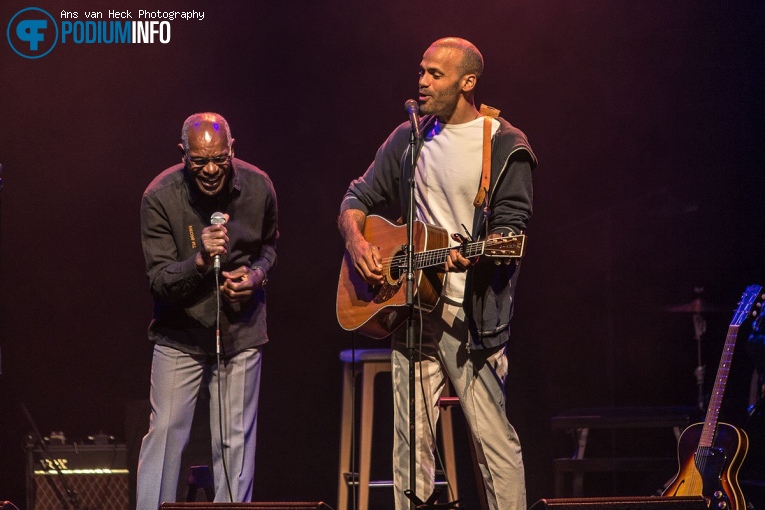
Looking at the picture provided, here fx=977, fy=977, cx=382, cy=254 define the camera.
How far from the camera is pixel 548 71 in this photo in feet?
21.6

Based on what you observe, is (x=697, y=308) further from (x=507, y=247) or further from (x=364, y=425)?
(x=507, y=247)

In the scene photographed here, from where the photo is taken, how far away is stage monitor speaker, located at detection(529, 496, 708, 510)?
376 cm

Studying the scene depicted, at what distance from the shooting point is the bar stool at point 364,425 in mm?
5383

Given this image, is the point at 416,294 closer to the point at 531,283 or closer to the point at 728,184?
the point at 531,283

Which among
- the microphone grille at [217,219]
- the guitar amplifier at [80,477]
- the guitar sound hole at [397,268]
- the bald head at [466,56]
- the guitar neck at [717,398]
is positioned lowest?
the guitar amplifier at [80,477]

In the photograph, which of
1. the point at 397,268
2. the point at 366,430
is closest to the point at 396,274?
the point at 397,268

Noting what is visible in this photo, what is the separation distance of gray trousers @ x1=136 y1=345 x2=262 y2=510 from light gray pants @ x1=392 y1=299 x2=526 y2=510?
75cm

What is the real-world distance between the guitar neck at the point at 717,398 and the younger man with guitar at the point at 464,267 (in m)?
1.41

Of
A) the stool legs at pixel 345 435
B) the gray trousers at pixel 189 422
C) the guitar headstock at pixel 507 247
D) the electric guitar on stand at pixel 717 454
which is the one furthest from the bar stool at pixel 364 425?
the guitar headstock at pixel 507 247

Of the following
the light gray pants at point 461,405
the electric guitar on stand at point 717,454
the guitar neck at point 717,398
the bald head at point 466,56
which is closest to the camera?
the light gray pants at point 461,405

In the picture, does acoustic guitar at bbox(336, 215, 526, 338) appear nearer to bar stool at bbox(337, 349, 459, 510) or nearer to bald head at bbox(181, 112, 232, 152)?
bald head at bbox(181, 112, 232, 152)

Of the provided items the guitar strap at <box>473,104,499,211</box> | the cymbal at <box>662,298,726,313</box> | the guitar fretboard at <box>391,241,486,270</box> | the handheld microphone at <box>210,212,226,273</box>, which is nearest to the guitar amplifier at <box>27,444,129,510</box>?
the handheld microphone at <box>210,212,226,273</box>

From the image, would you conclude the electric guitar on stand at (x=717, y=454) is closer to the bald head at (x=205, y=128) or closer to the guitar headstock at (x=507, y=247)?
the guitar headstock at (x=507, y=247)

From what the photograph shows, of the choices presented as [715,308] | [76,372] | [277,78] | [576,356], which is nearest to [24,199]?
[76,372]
